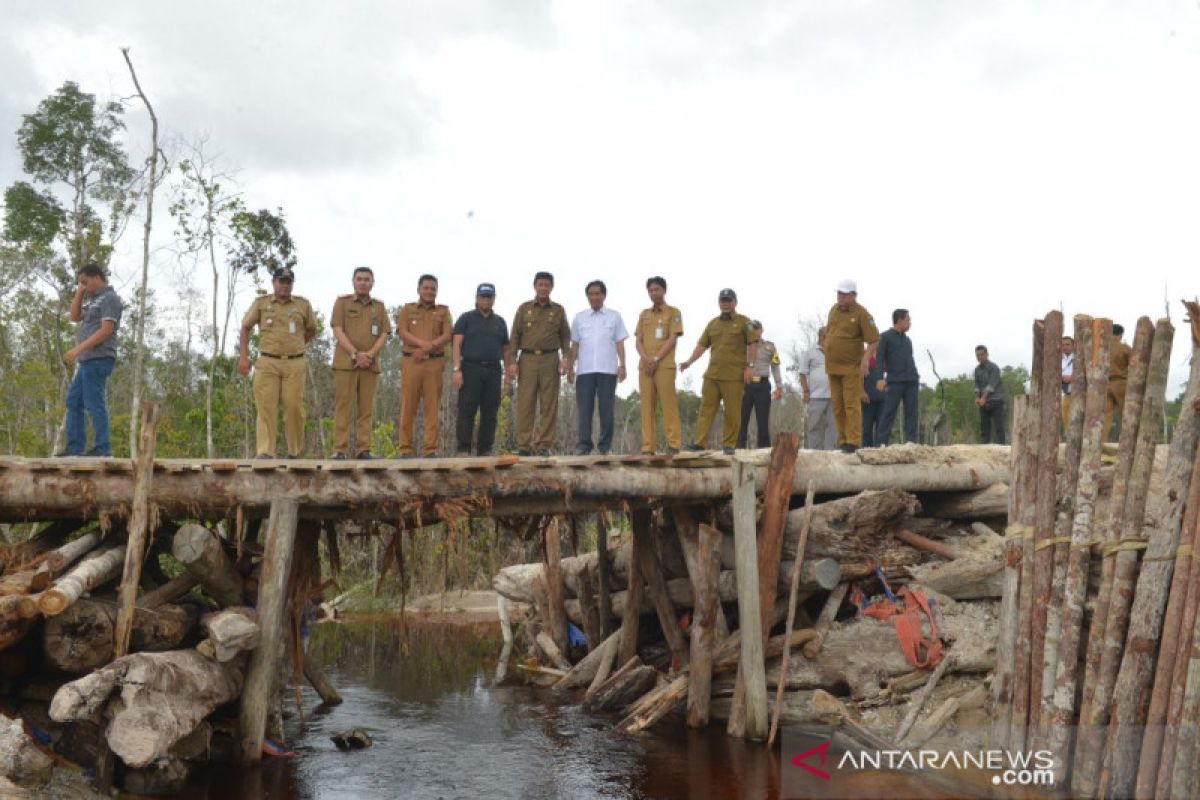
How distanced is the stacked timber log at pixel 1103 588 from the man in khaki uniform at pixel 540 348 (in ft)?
17.4

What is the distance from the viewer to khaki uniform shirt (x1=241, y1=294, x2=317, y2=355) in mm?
11078

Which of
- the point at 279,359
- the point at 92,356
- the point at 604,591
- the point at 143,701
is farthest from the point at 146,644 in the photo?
the point at 604,591

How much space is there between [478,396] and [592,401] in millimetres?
1235

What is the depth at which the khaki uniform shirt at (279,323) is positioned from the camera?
11078 millimetres

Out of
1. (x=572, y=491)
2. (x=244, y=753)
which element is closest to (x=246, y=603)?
(x=244, y=753)

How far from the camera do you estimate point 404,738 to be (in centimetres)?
1043

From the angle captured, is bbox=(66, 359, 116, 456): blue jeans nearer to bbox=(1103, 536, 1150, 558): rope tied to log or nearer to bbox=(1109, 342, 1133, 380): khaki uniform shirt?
bbox=(1103, 536, 1150, 558): rope tied to log

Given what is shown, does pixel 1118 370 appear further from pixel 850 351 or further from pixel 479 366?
pixel 479 366

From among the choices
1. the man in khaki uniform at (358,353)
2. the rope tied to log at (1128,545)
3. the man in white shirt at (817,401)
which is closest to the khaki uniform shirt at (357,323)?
the man in khaki uniform at (358,353)

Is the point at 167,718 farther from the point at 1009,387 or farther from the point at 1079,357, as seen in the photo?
the point at 1009,387

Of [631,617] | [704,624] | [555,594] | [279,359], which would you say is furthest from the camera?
[555,594]

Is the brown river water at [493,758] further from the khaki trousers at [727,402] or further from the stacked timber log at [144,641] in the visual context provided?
the khaki trousers at [727,402]

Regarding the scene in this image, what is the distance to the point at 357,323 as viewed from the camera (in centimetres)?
1134

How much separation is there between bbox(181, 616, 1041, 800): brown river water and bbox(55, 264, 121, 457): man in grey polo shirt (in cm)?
342
